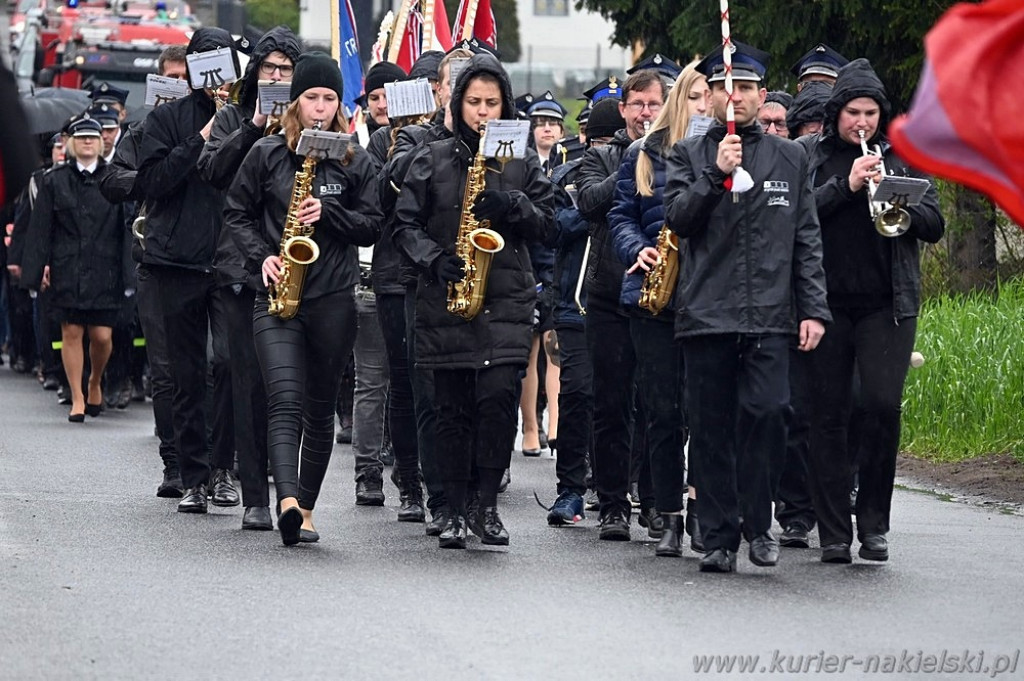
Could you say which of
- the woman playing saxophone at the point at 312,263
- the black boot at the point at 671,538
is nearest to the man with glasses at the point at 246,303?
the woman playing saxophone at the point at 312,263

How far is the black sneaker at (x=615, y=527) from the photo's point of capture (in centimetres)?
1084

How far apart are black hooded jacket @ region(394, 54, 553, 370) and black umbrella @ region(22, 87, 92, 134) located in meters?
11.7

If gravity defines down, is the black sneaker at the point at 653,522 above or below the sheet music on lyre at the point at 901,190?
below

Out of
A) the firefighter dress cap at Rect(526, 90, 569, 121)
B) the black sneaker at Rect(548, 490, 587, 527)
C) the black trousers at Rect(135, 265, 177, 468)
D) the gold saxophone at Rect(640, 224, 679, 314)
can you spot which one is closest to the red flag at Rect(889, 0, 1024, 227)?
the gold saxophone at Rect(640, 224, 679, 314)

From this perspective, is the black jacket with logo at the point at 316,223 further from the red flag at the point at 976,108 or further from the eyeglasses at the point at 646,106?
the red flag at the point at 976,108

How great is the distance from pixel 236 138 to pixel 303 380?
1284 mm

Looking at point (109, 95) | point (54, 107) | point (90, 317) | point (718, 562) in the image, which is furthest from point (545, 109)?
point (54, 107)

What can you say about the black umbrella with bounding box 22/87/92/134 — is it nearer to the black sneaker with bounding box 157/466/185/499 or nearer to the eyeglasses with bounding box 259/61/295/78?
the black sneaker with bounding box 157/466/185/499

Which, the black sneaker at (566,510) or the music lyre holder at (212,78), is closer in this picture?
the music lyre holder at (212,78)

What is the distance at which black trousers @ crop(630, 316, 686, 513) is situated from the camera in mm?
10164

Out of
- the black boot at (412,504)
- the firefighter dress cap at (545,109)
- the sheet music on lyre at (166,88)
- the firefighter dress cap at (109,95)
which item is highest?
the sheet music on lyre at (166,88)

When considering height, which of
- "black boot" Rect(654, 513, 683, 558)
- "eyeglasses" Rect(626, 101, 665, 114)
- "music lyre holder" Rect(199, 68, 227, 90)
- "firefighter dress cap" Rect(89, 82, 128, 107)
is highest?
"music lyre holder" Rect(199, 68, 227, 90)

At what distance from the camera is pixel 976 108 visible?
211 inches

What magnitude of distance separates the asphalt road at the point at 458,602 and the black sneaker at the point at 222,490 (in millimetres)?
304
